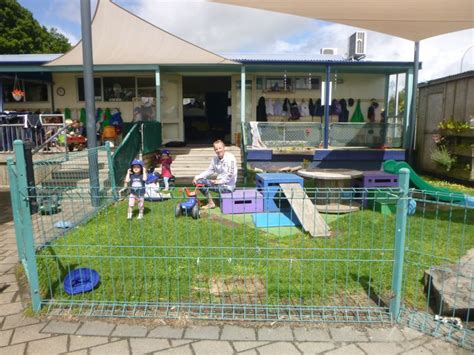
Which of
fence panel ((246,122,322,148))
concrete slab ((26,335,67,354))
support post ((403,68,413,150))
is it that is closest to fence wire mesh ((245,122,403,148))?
fence panel ((246,122,322,148))

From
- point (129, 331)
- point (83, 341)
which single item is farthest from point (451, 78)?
point (83, 341)

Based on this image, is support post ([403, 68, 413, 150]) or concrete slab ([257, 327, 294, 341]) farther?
support post ([403, 68, 413, 150])

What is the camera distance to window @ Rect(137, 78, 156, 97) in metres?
14.7

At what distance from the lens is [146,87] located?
14.7 meters

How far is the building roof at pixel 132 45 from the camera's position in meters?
10.3

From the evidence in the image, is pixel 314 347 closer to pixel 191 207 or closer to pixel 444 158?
pixel 191 207

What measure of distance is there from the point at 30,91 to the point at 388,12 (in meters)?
13.9

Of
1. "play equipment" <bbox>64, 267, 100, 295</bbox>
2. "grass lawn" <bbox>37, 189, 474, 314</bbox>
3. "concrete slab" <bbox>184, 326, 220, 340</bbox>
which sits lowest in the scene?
"concrete slab" <bbox>184, 326, 220, 340</bbox>

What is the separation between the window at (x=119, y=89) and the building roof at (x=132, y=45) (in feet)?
12.0

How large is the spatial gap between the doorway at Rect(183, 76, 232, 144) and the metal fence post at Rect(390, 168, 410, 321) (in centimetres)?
1473

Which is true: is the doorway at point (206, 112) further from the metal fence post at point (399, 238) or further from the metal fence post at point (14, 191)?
the metal fence post at point (399, 238)

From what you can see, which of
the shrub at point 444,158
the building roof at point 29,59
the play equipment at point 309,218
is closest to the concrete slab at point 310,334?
the play equipment at point 309,218

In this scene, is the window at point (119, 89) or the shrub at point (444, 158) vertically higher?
the window at point (119, 89)

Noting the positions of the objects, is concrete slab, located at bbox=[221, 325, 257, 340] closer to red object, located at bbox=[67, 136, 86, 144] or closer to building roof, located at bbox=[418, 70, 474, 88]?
red object, located at bbox=[67, 136, 86, 144]
